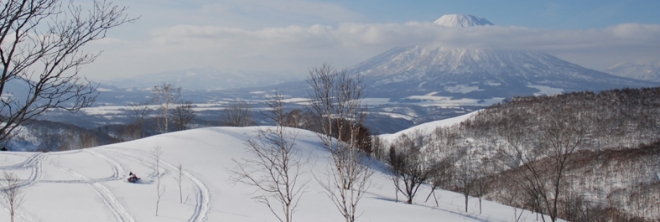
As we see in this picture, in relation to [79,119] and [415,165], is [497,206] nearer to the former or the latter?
[415,165]

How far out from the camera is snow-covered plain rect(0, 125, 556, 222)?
20.8m

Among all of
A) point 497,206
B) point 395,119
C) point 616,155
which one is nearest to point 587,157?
point 616,155

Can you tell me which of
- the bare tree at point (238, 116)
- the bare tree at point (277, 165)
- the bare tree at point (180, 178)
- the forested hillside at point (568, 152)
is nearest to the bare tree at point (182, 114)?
the bare tree at point (238, 116)

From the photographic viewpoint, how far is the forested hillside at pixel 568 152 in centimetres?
5459

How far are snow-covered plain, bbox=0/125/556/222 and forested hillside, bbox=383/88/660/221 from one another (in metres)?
15.8

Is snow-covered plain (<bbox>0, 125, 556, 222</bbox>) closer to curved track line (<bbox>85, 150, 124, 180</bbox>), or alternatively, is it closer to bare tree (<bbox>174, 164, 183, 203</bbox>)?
curved track line (<bbox>85, 150, 124, 180</bbox>)

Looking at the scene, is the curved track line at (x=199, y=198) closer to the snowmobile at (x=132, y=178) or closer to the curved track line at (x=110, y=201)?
the curved track line at (x=110, y=201)

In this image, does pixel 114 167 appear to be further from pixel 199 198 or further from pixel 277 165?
pixel 277 165

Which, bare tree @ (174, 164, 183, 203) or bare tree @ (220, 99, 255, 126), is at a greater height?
bare tree @ (220, 99, 255, 126)

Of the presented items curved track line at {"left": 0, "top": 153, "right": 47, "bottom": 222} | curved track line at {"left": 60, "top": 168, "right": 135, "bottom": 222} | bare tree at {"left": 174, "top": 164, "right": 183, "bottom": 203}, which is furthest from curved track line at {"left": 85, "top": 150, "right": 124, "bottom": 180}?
curved track line at {"left": 0, "top": 153, "right": 47, "bottom": 222}

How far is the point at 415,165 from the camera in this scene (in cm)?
3164

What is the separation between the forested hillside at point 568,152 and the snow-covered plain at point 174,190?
15783mm

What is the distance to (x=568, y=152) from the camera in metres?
52.1

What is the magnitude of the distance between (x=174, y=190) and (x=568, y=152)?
1723 inches
